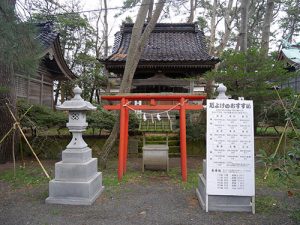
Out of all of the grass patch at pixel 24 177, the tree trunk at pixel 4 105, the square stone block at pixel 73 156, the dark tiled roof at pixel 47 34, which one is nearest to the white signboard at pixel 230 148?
the square stone block at pixel 73 156

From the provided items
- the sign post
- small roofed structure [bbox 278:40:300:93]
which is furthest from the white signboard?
small roofed structure [bbox 278:40:300:93]

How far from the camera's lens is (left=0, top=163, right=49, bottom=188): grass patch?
21.0 ft

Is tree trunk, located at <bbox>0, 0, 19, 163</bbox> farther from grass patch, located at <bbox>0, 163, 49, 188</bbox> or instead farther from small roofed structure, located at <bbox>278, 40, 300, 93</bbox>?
small roofed structure, located at <bbox>278, 40, 300, 93</bbox>

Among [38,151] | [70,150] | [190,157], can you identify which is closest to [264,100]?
[190,157]

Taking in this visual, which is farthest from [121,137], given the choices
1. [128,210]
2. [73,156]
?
[128,210]

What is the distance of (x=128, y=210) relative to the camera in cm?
473

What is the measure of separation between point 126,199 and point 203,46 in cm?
1062

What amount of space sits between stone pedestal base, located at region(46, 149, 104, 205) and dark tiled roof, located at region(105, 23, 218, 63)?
7364 mm

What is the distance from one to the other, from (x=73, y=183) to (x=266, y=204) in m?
3.49

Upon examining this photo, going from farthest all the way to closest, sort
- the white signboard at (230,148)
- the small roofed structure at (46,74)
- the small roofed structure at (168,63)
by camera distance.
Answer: the small roofed structure at (168,63) → the small roofed structure at (46,74) → the white signboard at (230,148)

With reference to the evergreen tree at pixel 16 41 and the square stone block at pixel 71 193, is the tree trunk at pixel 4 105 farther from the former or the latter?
the square stone block at pixel 71 193

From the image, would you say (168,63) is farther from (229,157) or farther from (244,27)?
(229,157)

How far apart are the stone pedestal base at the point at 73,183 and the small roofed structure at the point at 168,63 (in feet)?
22.2

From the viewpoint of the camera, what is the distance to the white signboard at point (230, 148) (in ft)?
15.1
